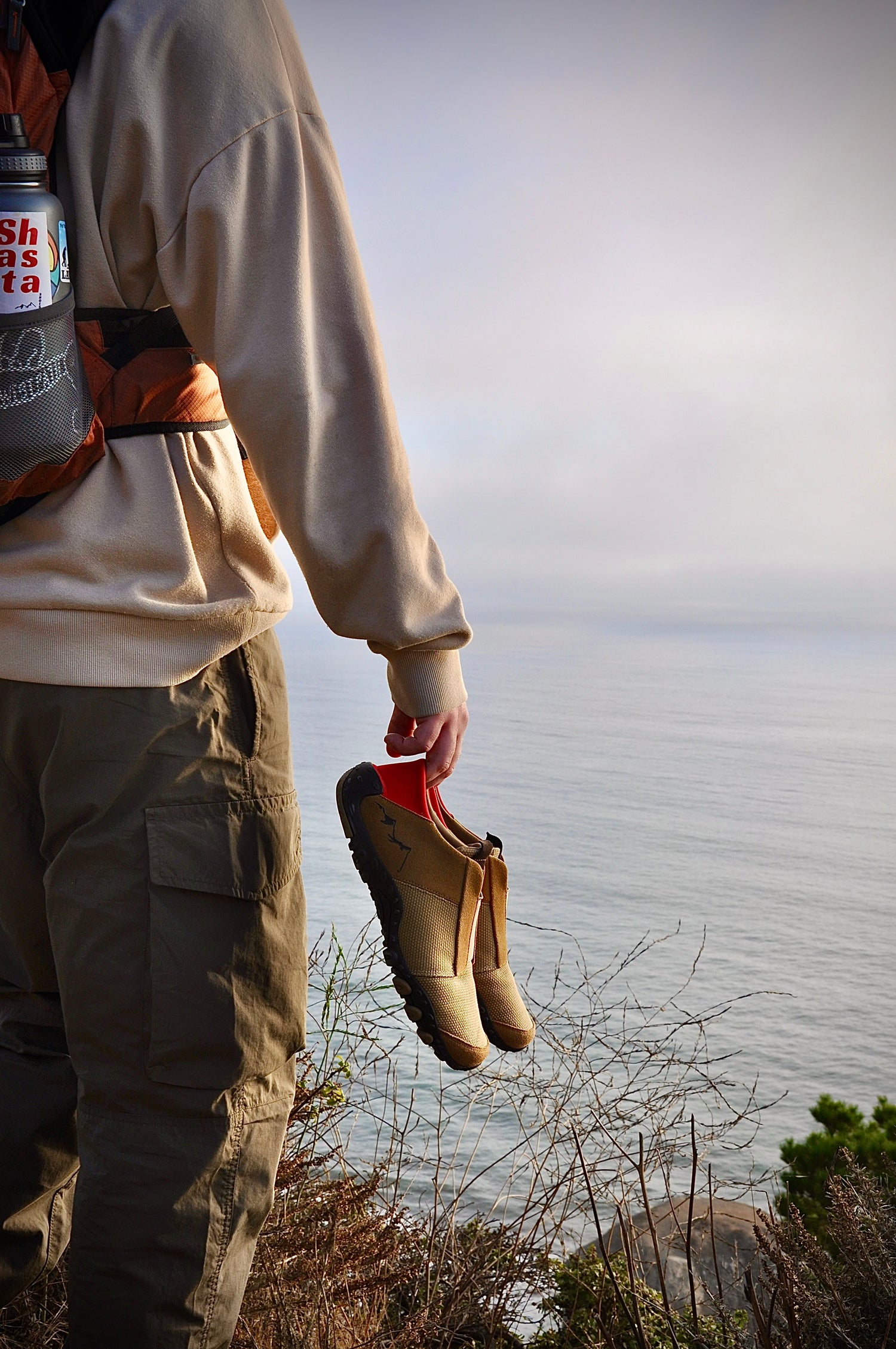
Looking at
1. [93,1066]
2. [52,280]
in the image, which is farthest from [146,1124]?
[52,280]

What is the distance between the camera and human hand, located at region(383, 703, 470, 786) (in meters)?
1.03

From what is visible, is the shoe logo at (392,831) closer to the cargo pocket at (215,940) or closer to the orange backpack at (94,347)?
the cargo pocket at (215,940)

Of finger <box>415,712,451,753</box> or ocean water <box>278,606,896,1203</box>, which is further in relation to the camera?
ocean water <box>278,606,896,1203</box>

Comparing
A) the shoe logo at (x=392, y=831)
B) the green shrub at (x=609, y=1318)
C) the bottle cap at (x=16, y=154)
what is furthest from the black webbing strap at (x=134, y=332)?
the green shrub at (x=609, y=1318)

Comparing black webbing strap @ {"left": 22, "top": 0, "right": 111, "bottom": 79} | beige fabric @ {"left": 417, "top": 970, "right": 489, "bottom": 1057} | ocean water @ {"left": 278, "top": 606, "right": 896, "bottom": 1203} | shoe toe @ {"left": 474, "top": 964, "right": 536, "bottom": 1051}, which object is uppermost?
black webbing strap @ {"left": 22, "top": 0, "right": 111, "bottom": 79}

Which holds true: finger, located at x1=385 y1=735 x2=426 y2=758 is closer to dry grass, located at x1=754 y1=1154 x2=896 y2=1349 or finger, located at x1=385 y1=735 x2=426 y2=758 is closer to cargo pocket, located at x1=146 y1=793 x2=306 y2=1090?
cargo pocket, located at x1=146 y1=793 x2=306 y2=1090

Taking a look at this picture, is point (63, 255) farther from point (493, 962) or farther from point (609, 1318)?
point (609, 1318)

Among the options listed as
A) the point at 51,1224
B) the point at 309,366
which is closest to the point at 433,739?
the point at 309,366

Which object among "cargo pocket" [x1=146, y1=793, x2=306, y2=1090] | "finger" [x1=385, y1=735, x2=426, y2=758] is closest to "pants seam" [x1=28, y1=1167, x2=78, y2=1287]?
"cargo pocket" [x1=146, y1=793, x2=306, y2=1090]

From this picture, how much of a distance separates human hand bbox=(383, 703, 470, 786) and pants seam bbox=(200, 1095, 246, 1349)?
358mm

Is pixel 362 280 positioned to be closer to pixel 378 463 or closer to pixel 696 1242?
pixel 378 463

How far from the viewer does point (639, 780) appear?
6957 mm

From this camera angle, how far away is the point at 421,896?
1.05 metres

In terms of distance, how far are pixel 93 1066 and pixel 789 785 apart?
23.8 feet
